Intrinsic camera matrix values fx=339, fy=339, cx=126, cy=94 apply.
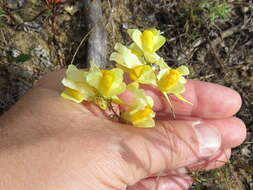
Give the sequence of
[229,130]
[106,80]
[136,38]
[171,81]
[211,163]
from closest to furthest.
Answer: [106,80]
[171,81]
[136,38]
[229,130]
[211,163]

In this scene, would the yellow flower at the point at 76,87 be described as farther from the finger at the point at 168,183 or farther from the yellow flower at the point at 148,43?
the finger at the point at 168,183

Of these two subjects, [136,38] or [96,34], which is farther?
[96,34]

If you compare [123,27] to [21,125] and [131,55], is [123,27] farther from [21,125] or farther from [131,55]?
[21,125]

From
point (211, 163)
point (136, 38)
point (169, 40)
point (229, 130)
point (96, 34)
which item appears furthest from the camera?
point (169, 40)

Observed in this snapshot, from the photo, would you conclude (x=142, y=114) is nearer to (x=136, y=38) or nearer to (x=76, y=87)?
(x=76, y=87)

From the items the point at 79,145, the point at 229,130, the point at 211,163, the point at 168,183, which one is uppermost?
the point at 79,145

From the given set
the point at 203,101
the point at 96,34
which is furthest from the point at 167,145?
the point at 96,34

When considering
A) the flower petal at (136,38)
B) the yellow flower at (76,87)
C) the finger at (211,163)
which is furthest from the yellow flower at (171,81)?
the finger at (211,163)

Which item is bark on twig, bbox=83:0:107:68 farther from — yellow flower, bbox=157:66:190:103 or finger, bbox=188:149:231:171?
finger, bbox=188:149:231:171
